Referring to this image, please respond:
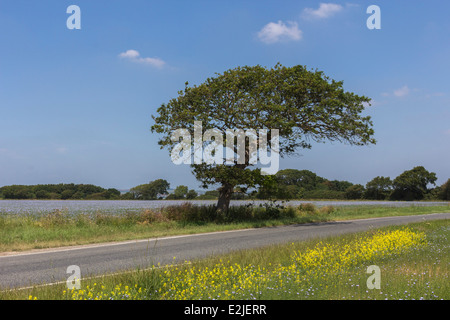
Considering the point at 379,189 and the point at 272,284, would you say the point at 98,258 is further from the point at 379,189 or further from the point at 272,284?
the point at 379,189

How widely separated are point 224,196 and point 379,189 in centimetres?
8338

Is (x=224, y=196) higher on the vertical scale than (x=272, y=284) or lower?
higher

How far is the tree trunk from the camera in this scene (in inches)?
1058

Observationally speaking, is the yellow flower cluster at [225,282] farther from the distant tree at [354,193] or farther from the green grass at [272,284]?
the distant tree at [354,193]

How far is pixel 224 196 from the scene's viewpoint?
2706 centimetres

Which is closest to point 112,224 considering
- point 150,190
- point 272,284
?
point 272,284

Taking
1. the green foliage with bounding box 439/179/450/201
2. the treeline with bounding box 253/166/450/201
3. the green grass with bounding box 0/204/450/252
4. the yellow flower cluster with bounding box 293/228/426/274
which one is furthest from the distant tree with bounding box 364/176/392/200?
the yellow flower cluster with bounding box 293/228/426/274

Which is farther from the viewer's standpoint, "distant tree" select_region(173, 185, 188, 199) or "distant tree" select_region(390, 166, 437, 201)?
"distant tree" select_region(390, 166, 437, 201)

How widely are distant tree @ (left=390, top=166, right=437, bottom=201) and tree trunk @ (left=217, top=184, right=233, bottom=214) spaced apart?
81.0m

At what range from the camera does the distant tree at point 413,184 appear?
308ft

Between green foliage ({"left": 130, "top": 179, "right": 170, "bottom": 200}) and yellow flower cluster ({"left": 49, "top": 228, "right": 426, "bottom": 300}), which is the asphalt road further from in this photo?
green foliage ({"left": 130, "top": 179, "right": 170, "bottom": 200})
